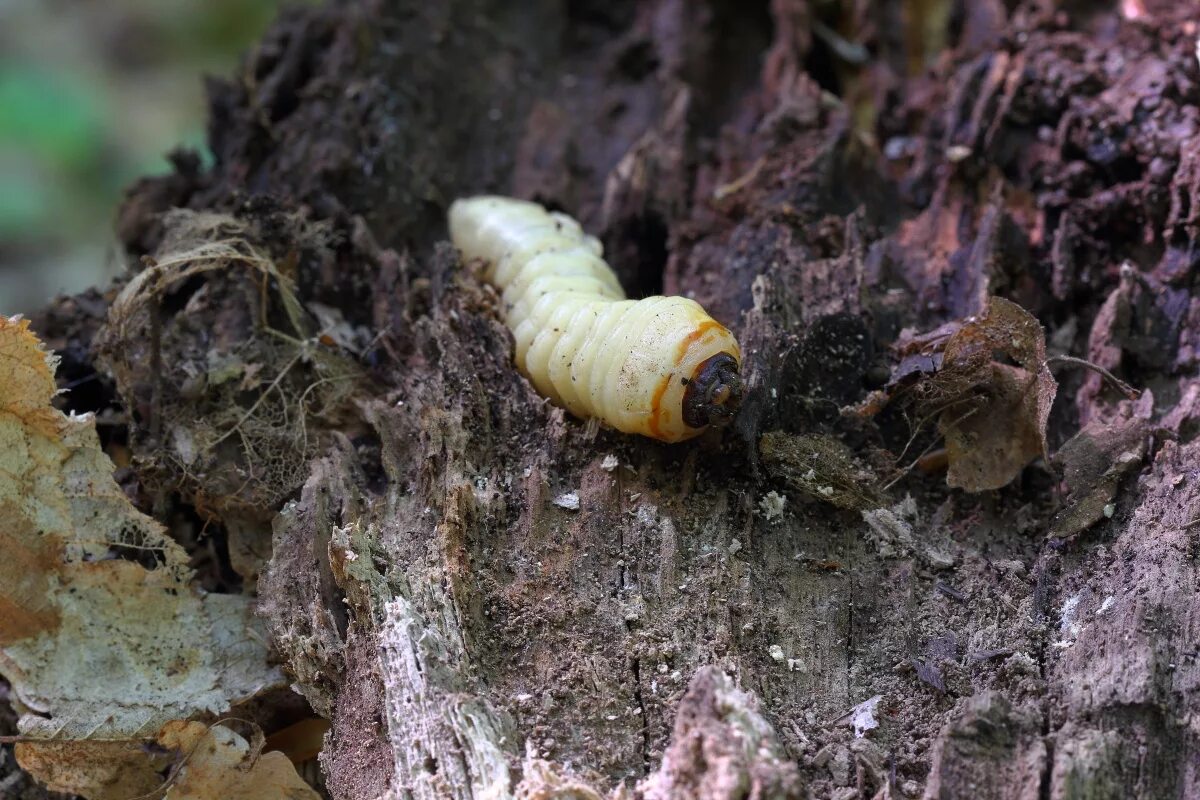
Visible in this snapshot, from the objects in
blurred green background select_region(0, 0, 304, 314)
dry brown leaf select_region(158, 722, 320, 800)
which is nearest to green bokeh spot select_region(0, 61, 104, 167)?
blurred green background select_region(0, 0, 304, 314)

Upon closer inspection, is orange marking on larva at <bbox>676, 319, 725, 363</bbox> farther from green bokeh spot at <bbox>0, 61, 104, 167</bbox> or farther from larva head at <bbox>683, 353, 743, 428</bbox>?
green bokeh spot at <bbox>0, 61, 104, 167</bbox>

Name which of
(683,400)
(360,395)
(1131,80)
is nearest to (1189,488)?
(683,400)

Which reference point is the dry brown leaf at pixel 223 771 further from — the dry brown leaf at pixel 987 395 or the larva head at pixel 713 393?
the dry brown leaf at pixel 987 395

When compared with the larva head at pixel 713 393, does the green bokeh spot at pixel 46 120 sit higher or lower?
higher

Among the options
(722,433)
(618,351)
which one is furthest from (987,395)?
(618,351)

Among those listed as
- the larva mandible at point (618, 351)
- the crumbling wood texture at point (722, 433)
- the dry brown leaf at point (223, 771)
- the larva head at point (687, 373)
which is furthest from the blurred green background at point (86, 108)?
the larva head at point (687, 373)

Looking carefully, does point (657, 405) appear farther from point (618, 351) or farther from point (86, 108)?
point (86, 108)
